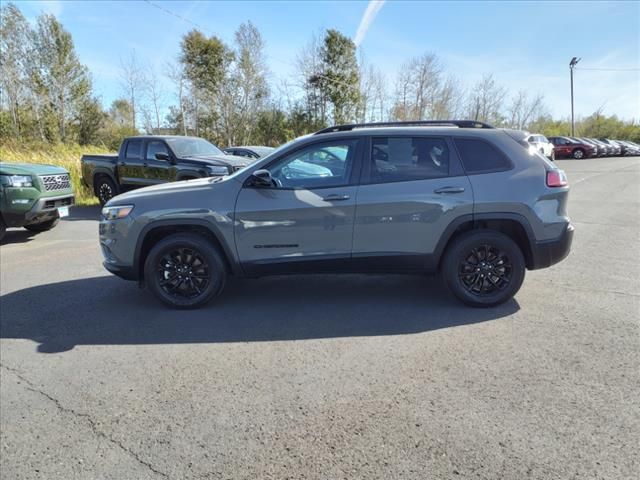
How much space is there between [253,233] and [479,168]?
2.30 metres

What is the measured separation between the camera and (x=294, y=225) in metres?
4.29

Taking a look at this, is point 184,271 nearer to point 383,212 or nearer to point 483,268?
point 383,212

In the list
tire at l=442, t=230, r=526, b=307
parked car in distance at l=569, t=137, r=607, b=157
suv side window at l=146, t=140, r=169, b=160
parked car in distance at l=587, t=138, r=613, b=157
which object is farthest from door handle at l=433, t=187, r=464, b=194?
parked car in distance at l=587, t=138, r=613, b=157

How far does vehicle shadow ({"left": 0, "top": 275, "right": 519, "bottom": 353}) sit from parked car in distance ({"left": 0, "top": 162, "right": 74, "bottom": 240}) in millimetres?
2984

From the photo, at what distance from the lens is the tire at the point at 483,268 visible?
4270 millimetres

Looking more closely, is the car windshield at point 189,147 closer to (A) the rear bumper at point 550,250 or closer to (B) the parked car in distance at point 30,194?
(B) the parked car in distance at point 30,194

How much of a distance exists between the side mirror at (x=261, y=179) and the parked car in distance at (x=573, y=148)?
35.4 meters

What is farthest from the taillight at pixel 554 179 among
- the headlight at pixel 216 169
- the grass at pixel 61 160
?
the grass at pixel 61 160

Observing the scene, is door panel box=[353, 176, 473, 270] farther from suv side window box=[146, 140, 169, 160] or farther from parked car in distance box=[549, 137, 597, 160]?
parked car in distance box=[549, 137, 597, 160]

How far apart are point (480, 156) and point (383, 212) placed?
3.62 feet

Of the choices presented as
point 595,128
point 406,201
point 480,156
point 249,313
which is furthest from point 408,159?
point 595,128

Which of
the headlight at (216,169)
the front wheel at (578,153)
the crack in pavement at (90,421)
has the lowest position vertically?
the crack in pavement at (90,421)

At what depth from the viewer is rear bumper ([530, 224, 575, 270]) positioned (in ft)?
14.0

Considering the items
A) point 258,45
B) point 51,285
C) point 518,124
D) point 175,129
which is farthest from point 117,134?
point 518,124
